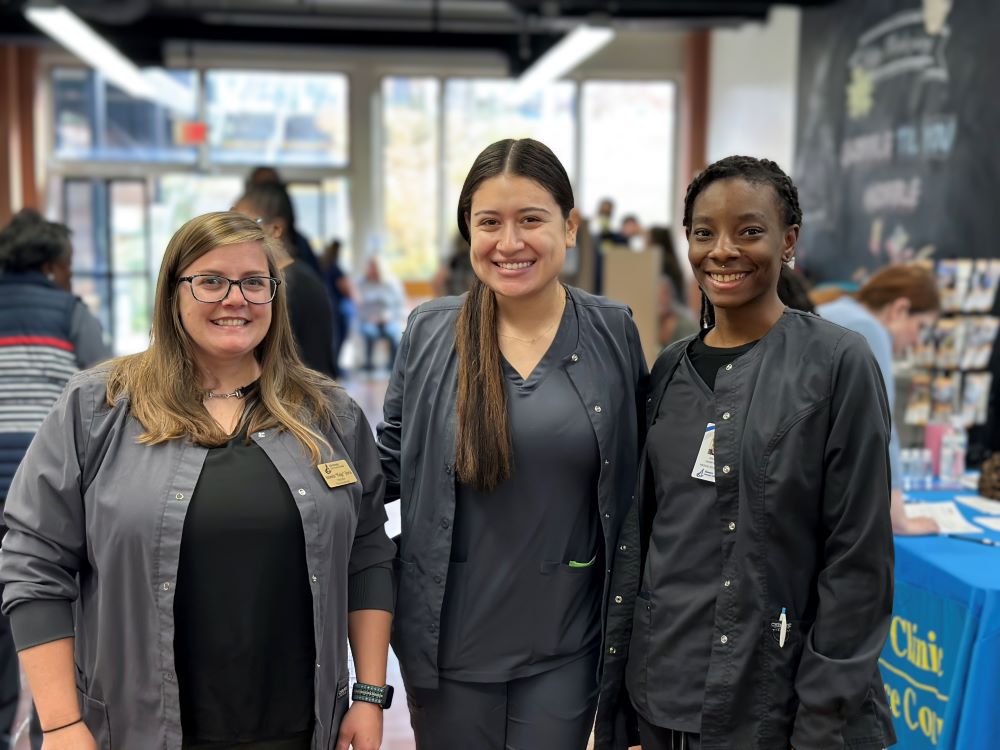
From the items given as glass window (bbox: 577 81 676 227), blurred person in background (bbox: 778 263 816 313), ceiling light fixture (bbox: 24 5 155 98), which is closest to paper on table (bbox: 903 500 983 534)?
blurred person in background (bbox: 778 263 816 313)

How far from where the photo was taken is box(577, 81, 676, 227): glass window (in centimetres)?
1366

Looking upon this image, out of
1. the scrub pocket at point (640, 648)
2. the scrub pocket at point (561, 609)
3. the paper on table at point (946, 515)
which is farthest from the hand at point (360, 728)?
the paper on table at point (946, 515)

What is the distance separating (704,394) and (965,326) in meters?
3.92

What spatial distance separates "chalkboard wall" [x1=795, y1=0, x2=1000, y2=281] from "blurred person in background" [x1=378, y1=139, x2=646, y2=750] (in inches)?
186

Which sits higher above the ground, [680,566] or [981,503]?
[680,566]

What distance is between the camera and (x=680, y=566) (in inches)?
61.9

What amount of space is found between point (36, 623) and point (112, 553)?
16cm

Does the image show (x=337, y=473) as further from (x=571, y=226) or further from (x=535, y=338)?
(x=571, y=226)

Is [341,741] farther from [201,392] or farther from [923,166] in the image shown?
[923,166]

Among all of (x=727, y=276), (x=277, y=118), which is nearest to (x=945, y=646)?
(x=727, y=276)

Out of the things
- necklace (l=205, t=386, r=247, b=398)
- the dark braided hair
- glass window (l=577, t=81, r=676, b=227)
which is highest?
glass window (l=577, t=81, r=676, b=227)

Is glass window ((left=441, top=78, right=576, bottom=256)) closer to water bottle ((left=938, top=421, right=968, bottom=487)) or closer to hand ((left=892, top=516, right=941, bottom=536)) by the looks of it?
water bottle ((left=938, top=421, right=968, bottom=487))

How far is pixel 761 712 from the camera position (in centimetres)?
149

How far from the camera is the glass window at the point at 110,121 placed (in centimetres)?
1311
